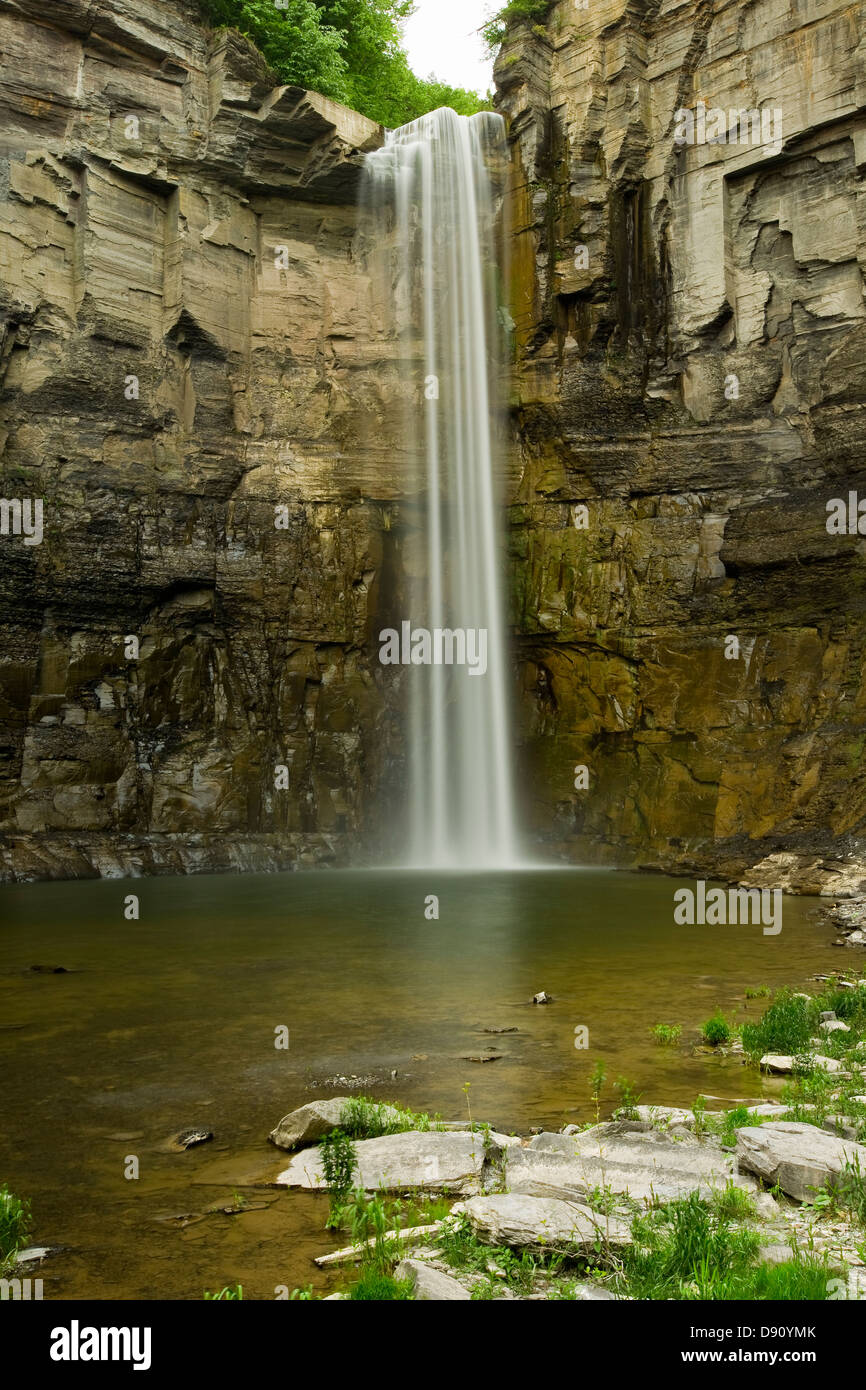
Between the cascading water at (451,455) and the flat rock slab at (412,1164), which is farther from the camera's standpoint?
the cascading water at (451,455)

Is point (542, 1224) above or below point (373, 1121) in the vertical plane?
above

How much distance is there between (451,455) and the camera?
32.2 meters

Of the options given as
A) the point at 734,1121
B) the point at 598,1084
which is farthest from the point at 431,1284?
the point at 598,1084

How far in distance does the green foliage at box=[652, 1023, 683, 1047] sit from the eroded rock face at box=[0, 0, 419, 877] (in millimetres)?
19195

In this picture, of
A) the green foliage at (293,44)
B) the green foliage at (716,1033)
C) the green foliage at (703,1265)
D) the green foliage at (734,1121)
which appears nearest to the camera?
the green foliage at (703,1265)

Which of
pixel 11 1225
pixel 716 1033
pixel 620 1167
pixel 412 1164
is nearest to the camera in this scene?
pixel 11 1225

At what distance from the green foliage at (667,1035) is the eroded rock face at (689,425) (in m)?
14.9

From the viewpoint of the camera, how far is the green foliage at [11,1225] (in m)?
5.21

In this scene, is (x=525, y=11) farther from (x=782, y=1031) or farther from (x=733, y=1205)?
(x=733, y=1205)

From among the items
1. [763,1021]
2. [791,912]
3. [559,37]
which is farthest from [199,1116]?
[559,37]

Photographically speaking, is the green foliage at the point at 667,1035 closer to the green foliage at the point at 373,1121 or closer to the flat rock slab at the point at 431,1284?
the green foliage at the point at 373,1121

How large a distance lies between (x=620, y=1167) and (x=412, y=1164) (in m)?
1.23

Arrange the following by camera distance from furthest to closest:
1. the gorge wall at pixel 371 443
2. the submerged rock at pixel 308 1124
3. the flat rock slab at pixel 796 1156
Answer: the gorge wall at pixel 371 443 → the submerged rock at pixel 308 1124 → the flat rock slab at pixel 796 1156

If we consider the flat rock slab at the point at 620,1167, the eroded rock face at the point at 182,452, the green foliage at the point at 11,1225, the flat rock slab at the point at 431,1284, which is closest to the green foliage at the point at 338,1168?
the flat rock slab at the point at 620,1167
